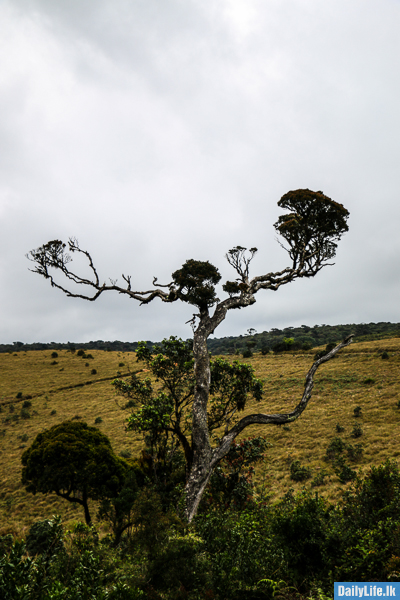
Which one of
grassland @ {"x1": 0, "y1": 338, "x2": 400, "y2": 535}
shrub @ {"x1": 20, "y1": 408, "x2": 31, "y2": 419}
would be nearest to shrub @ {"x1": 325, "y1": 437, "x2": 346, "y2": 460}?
grassland @ {"x1": 0, "y1": 338, "x2": 400, "y2": 535}

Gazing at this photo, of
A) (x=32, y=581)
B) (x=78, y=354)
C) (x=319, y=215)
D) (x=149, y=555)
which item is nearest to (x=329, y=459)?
(x=319, y=215)

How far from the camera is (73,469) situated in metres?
13.4

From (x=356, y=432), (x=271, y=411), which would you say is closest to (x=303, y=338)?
(x=271, y=411)

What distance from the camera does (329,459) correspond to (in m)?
19.9

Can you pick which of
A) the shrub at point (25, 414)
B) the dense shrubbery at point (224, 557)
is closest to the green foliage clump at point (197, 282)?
the dense shrubbery at point (224, 557)

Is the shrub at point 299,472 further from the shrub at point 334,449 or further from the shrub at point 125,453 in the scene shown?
the shrub at point 125,453

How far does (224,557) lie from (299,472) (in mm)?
15882

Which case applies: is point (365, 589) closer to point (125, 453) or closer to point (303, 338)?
point (125, 453)

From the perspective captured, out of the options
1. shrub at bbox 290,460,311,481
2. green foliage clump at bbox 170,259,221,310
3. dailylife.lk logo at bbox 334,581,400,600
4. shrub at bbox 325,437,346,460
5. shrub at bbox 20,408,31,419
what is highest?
green foliage clump at bbox 170,259,221,310

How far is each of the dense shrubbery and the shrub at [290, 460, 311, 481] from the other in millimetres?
12884

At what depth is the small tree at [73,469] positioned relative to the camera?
13344mm

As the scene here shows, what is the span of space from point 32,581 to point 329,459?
21230mm

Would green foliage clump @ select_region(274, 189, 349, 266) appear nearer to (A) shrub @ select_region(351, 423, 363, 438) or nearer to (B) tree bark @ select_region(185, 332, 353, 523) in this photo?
(B) tree bark @ select_region(185, 332, 353, 523)

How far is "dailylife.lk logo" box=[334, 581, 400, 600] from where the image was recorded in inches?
174
